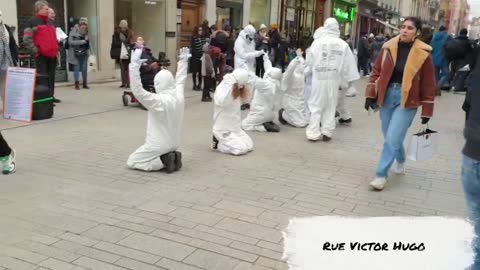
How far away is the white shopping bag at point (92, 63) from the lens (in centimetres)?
1326

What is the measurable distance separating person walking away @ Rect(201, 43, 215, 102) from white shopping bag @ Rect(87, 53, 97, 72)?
337 cm

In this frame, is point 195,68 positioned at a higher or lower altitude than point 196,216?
higher

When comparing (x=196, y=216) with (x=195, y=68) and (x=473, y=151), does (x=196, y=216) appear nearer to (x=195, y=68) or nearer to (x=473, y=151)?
(x=473, y=151)

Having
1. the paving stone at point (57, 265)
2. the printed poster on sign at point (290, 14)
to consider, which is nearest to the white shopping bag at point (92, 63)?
the paving stone at point (57, 265)

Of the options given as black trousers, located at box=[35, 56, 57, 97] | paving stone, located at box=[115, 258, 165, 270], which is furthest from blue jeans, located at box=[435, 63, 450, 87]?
paving stone, located at box=[115, 258, 165, 270]

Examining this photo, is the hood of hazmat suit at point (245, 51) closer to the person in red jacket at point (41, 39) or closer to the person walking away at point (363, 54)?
the person in red jacket at point (41, 39)

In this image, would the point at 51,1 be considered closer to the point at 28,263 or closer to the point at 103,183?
the point at 103,183

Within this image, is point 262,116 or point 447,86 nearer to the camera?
point 262,116

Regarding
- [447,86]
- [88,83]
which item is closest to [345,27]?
[447,86]

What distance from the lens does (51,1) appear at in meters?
12.7

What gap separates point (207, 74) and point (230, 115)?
4.63 m

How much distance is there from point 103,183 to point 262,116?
3.45 metres

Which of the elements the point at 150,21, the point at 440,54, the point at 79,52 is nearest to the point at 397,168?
the point at 79,52

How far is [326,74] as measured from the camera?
7574 mm
